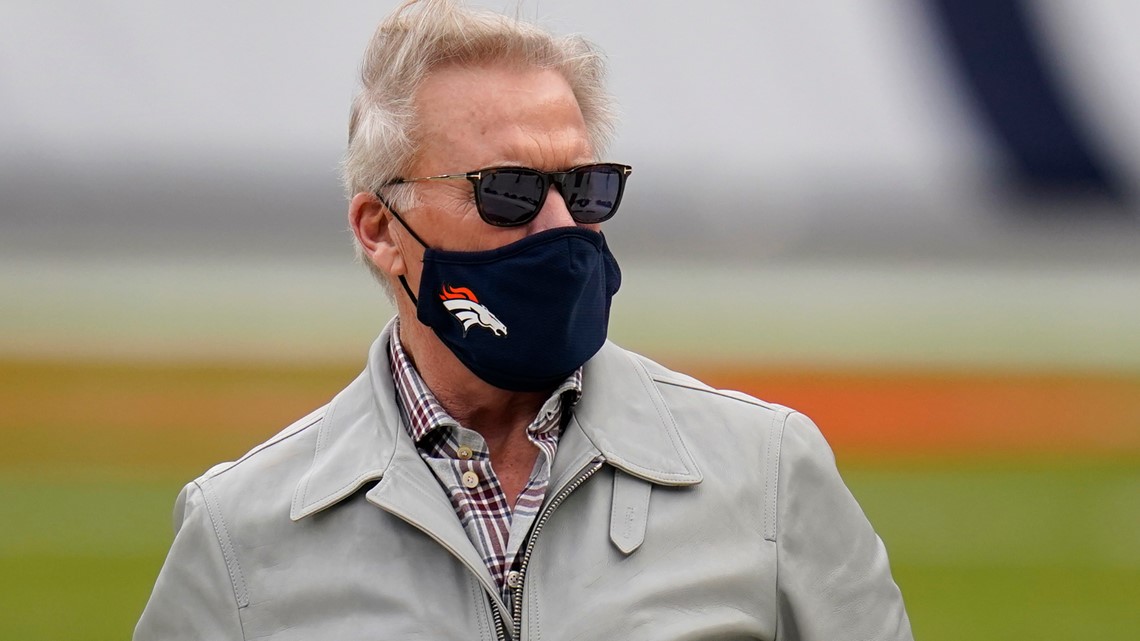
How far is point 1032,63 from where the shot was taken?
30.6 feet

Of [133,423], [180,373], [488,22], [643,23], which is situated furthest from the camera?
[643,23]

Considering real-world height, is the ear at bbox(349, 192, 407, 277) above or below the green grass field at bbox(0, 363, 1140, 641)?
above

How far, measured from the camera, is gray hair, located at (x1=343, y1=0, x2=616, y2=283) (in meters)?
1.95

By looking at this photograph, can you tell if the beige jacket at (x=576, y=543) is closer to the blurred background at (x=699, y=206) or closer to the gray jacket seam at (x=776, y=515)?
the gray jacket seam at (x=776, y=515)

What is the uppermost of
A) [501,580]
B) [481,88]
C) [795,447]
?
[481,88]

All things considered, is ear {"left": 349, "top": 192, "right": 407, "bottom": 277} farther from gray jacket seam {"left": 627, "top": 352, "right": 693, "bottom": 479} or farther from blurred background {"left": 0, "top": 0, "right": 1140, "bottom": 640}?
blurred background {"left": 0, "top": 0, "right": 1140, "bottom": 640}

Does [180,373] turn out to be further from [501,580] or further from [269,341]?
[501,580]

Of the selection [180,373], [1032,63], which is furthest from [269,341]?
[1032,63]

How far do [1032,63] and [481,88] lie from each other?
26.6 ft

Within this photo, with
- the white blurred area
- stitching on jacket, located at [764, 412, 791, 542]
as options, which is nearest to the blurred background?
the white blurred area

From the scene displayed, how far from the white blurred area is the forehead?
7.13m

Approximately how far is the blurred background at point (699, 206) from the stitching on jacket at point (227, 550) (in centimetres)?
644

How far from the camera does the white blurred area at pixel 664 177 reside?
30.5 feet

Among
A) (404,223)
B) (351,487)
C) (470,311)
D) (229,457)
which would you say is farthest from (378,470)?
(229,457)
